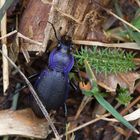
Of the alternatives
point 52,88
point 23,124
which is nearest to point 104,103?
point 52,88

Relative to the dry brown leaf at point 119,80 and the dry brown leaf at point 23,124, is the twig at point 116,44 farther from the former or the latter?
the dry brown leaf at point 23,124

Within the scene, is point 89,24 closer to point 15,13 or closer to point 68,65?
point 68,65

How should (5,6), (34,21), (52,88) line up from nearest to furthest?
1. (5,6)
2. (34,21)
3. (52,88)

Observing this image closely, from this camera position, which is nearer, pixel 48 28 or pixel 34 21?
pixel 48 28

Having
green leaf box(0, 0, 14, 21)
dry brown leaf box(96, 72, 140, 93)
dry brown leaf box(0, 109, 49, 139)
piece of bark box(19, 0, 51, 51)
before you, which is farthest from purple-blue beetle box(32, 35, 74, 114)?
green leaf box(0, 0, 14, 21)

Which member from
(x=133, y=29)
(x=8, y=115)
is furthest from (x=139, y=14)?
(x=8, y=115)

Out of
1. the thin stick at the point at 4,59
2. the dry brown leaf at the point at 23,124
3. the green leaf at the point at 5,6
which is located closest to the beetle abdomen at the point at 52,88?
the dry brown leaf at the point at 23,124

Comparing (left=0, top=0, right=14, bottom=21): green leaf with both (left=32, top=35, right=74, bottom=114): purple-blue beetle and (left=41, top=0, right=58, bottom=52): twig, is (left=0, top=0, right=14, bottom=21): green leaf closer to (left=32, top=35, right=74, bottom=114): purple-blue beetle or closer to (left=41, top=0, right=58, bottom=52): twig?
(left=41, top=0, right=58, bottom=52): twig

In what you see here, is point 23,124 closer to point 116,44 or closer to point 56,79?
point 56,79

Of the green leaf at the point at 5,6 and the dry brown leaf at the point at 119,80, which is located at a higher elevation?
the green leaf at the point at 5,6
